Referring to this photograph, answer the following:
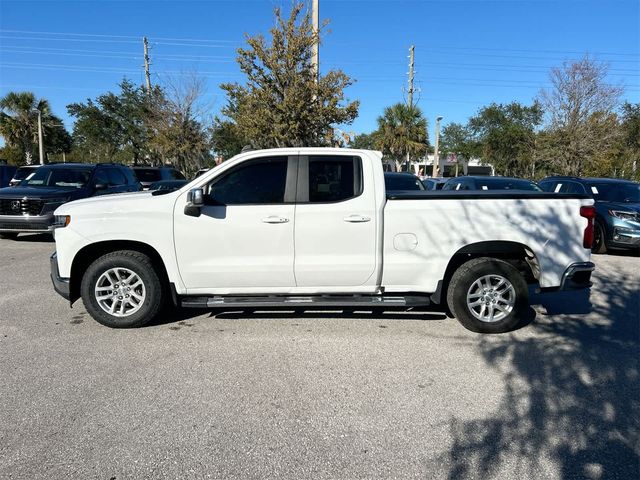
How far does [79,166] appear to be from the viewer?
38.7ft

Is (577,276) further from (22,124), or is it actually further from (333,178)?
(22,124)

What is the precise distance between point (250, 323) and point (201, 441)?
2.26 metres

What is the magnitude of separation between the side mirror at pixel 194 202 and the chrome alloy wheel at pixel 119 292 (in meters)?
0.94

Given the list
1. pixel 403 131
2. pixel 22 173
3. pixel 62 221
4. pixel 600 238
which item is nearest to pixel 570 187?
pixel 600 238

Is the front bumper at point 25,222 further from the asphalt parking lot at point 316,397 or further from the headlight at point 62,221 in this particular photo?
the headlight at point 62,221

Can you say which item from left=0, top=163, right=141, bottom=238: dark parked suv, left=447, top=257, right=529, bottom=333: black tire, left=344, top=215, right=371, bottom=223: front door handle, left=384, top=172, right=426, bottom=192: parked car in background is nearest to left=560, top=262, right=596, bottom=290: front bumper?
left=447, top=257, right=529, bottom=333: black tire

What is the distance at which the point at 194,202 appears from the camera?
4.55 metres

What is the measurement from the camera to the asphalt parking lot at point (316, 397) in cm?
276

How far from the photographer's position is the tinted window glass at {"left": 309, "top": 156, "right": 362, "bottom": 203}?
15.9ft

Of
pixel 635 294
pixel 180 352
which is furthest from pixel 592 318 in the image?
pixel 180 352

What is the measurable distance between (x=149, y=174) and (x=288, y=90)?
267 inches

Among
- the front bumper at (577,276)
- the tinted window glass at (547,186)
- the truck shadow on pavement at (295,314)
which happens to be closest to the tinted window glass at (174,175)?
the tinted window glass at (547,186)

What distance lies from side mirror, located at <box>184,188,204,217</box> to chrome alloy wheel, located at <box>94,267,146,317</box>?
3.10 ft

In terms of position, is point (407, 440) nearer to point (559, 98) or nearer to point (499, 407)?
point (499, 407)
